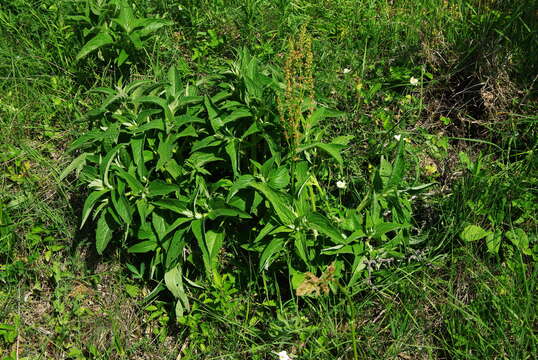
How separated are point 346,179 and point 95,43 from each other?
5.86ft

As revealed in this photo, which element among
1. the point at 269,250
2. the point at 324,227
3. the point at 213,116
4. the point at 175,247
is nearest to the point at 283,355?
the point at 269,250

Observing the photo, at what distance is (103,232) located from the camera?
2.87m

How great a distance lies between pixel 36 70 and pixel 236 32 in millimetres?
1416

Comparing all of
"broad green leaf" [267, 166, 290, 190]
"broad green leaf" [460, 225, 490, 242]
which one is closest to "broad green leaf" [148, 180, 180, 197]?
"broad green leaf" [267, 166, 290, 190]

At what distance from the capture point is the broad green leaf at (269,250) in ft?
8.61

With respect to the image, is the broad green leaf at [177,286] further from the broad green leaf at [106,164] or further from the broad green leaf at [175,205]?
the broad green leaf at [106,164]

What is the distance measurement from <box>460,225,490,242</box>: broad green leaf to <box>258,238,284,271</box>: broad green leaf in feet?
3.15

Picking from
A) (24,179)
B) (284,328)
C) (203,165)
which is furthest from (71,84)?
(284,328)

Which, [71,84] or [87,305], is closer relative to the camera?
[87,305]

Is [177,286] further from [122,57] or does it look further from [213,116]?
[122,57]

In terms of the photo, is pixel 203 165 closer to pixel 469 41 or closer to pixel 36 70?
pixel 36 70

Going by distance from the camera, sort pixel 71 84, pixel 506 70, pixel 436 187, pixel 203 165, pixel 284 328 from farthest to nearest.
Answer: pixel 71 84, pixel 506 70, pixel 436 187, pixel 203 165, pixel 284 328

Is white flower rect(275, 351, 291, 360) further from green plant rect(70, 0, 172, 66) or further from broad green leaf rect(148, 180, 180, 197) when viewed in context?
green plant rect(70, 0, 172, 66)

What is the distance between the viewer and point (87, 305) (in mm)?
3129
